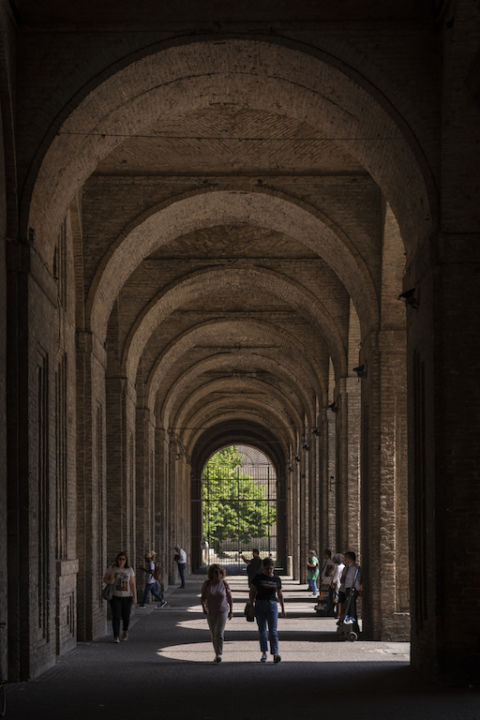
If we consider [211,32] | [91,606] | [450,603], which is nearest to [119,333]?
[91,606]

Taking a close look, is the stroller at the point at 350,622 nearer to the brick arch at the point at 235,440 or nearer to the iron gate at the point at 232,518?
the brick arch at the point at 235,440

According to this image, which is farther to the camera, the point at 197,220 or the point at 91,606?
the point at 197,220

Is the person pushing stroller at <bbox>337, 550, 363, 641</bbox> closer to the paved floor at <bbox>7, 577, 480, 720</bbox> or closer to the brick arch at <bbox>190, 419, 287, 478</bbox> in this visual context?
the paved floor at <bbox>7, 577, 480, 720</bbox>

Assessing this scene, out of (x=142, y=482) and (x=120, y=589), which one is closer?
(x=120, y=589)

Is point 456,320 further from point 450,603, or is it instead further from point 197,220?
point 197,220

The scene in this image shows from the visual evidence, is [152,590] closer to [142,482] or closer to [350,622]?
[142,482]

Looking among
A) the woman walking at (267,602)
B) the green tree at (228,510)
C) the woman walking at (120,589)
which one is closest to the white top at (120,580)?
the woman walking at (120,589)

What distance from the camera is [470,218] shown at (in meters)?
13.9

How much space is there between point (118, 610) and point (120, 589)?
51 cm

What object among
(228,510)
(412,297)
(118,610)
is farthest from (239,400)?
(412,297)

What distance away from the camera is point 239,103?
1680 cm

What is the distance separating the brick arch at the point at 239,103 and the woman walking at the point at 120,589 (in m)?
6.18

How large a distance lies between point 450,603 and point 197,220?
35.9ft

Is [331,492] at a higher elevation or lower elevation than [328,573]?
higher
